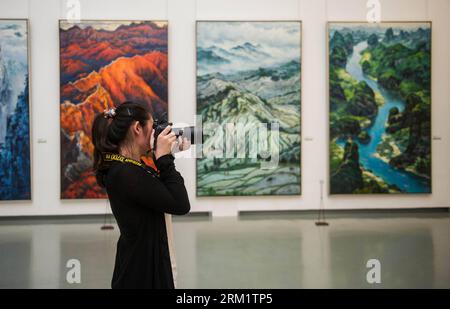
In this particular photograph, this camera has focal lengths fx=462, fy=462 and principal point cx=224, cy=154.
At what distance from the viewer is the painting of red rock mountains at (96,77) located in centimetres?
955

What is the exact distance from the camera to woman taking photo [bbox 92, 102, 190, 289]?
7.82 ft

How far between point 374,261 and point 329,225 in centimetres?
280

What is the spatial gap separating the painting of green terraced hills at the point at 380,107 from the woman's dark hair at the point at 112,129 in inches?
314

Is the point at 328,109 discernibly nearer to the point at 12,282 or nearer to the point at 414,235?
the point at 414,235

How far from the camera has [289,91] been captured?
32.7 ft

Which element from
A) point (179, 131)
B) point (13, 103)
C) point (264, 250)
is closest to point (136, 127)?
point (179, 131)

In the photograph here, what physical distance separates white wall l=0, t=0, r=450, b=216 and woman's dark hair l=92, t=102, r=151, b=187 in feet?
23.8

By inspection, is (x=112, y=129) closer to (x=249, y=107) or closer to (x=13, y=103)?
(x=249, y=107)

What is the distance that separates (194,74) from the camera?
9836mm

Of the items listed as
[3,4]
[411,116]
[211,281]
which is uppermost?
[3,4]

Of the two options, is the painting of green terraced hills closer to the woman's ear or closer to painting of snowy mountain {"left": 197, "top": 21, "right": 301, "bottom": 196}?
painting of snowy mountain {"left": 197, "top": 21, "right": 301, "bottom": 196}

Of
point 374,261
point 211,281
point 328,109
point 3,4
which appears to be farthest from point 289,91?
point 3,4

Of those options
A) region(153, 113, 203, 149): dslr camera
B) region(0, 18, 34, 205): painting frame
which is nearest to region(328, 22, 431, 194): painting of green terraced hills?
region(0, 18, 34, 205): painting frame

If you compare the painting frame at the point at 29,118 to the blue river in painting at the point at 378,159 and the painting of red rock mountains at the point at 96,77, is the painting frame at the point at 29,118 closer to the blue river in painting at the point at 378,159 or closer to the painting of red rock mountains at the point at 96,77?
the painting of red rock mountains at the point at 96,77
